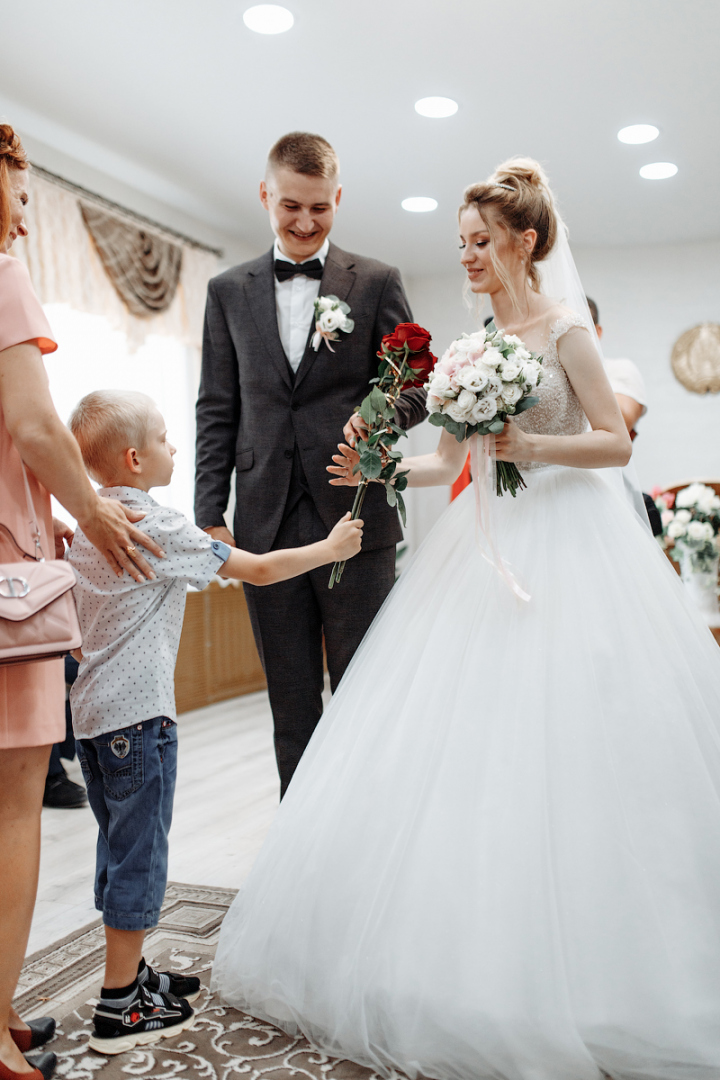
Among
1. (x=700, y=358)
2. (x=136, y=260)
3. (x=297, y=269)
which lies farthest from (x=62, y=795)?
(x=700, y=358)

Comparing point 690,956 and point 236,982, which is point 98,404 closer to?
point 236,982

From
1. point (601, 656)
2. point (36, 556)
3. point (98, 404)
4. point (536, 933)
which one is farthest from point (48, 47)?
point (536, 933)

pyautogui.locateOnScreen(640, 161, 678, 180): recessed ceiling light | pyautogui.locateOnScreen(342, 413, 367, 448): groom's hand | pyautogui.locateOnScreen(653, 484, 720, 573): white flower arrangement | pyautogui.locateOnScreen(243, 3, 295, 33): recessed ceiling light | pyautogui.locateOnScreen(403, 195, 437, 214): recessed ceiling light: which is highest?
pyautogui.locateOnScreen(403, 195, 437, 214): recessed ceiling light

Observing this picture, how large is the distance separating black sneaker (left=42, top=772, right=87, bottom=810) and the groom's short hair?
7.54 feet

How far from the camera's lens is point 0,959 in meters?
1.32

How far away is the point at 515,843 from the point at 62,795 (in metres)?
2.35

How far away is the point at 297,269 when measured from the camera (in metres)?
2.11

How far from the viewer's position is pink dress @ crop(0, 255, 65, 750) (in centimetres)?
131

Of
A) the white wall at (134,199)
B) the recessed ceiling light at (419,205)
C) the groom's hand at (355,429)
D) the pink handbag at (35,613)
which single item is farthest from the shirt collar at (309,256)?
the recessed ceiling light at (419,205)

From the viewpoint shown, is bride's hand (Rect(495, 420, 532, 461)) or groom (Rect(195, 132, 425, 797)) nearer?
bride's hand (Rect(495, 420, 532, 461))

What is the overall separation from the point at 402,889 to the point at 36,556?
0.75 m

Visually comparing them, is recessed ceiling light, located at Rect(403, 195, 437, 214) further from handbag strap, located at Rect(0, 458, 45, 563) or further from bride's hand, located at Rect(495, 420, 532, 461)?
handbag strap, located at Rect(0, 458, 45, 563)

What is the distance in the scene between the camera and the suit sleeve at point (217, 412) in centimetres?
212

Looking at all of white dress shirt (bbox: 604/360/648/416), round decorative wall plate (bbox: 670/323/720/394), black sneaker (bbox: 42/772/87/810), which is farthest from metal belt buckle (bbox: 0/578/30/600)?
round decorative wall plate (bbox: 670/323/720/394)
